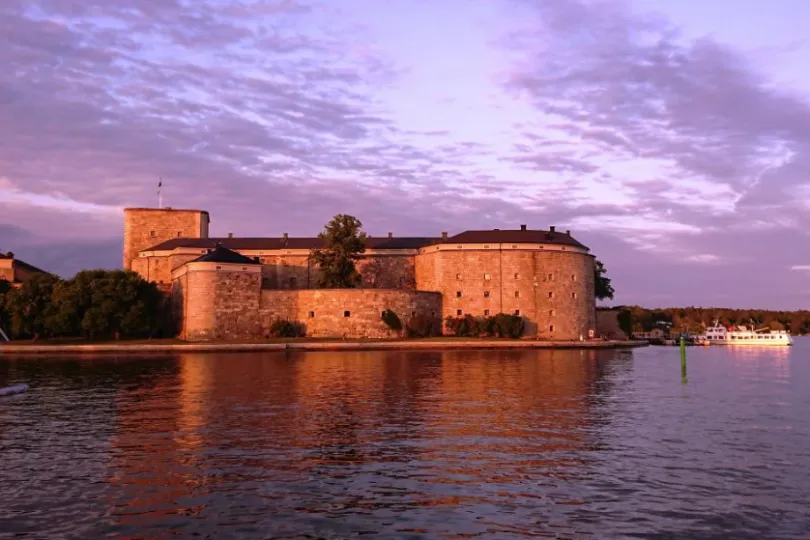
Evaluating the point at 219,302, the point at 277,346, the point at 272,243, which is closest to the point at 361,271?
the point at 272,243

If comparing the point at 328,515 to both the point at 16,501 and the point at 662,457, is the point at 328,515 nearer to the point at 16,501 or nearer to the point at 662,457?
the point at 16,501

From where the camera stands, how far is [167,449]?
15.6 m

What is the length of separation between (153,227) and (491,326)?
134ft

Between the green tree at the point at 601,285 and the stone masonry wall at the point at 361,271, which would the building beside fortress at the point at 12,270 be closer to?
the stone masonry wall at the point at 361,271

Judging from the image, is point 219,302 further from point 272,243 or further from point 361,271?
point 361,271

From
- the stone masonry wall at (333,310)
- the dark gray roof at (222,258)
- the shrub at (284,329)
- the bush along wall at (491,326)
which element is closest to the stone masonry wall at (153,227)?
the dark gray roof at (222,258)

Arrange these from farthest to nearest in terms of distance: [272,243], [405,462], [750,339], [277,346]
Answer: [750,339] → [272,243] → [277,346] → [405,462]

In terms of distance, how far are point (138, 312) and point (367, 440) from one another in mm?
49260

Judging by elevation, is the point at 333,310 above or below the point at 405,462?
above

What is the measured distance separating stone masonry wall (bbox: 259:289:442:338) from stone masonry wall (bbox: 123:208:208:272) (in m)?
21.9

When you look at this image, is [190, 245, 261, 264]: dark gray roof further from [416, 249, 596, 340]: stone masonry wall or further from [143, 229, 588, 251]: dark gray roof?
[416, 249, 596, 340]: stone masonry wall

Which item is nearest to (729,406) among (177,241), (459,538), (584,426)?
(584,426)

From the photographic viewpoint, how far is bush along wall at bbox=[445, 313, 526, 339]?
221ft

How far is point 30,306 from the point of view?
60.9 m
